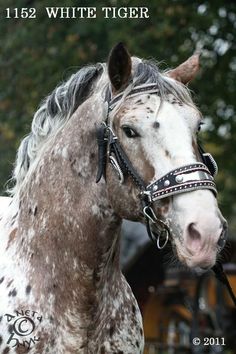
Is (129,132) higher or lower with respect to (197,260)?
higher

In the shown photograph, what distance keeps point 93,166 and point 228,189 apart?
11.3 m

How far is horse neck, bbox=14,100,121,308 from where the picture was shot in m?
4.04

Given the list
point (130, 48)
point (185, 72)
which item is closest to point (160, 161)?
point (185, 72)

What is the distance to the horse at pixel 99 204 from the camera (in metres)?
3.77

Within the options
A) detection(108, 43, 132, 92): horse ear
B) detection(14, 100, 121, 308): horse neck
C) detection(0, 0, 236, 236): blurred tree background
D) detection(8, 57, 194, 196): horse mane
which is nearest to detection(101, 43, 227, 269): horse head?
detection(108, 43, 132, 92): horse ear

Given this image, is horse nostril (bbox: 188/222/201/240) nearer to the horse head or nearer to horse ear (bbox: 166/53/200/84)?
the horse head

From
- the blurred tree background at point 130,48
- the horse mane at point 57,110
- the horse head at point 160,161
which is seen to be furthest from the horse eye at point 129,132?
the blurred tree background at point 130,48

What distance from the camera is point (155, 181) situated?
3.79 meters

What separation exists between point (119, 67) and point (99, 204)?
67cm

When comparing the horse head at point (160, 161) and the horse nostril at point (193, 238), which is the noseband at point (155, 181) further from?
the horse nostril at point (193, 238)

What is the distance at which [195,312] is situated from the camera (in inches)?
394

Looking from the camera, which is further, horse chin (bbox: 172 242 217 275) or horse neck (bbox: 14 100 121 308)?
horse neck (bbox: 14 100 121 308)

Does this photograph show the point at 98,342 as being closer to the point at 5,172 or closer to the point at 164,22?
the point at 164,22

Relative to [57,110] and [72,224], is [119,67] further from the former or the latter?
[72,224]
